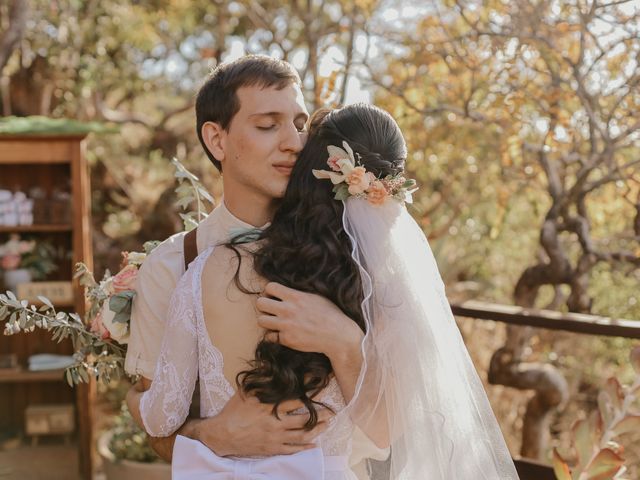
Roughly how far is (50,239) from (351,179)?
4.36 meters

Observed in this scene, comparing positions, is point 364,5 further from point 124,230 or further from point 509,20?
point 124,230

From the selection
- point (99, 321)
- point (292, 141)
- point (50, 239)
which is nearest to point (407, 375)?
point (292, 141)

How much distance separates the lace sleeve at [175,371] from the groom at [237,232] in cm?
3

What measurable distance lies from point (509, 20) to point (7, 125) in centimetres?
299

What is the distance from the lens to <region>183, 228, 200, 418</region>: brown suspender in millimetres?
2000

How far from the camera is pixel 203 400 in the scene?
1.82 m

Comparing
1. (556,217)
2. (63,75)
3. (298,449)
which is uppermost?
(63,75)

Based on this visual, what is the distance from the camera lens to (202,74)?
8.59m

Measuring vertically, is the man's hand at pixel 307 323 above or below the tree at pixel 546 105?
below

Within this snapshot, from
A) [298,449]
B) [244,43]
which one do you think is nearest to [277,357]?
[298,449]

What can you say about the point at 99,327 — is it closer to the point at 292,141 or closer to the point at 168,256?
the point at 168,256

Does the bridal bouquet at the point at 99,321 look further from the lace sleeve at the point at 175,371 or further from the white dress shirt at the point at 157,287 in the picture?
the lace sleeve at the point at 175,371

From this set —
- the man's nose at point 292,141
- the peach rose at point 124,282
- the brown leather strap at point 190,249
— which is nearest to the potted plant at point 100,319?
the peach rose at point 124,282

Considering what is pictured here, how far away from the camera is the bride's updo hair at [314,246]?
5.48 feet
